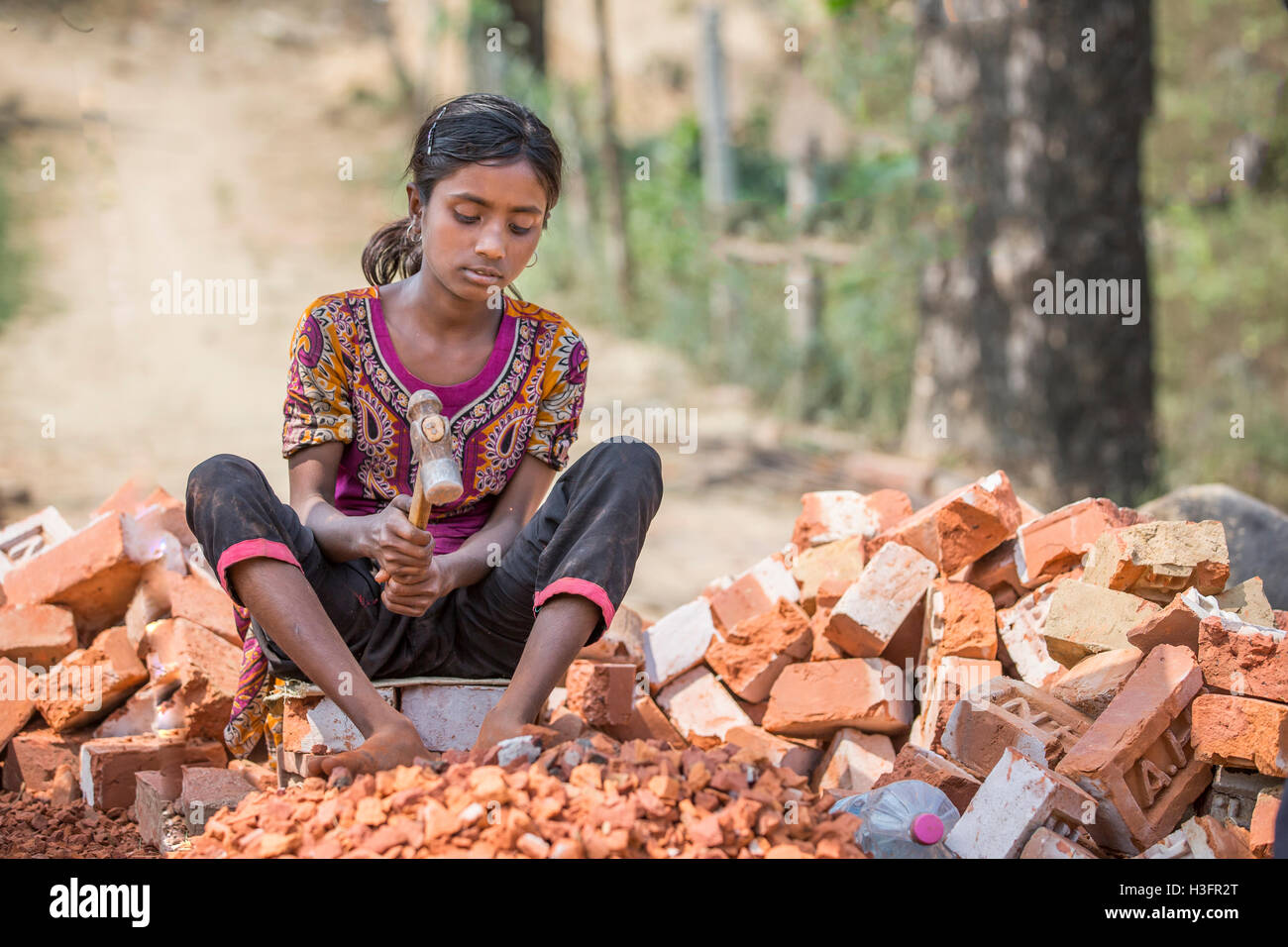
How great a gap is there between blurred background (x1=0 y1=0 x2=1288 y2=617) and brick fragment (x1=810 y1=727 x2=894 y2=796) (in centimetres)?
218

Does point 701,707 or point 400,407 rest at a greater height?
point 400,407

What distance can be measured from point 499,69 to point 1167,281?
258 inches

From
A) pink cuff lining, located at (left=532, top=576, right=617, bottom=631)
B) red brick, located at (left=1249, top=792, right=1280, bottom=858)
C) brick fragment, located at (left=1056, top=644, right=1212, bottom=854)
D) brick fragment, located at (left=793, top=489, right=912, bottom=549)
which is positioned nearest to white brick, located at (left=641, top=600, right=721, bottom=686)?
brick fragment, located at (left=793, top=489, right=912, bottom=549)

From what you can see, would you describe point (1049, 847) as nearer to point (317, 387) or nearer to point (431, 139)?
point (317, 387)

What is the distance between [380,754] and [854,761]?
113 cm

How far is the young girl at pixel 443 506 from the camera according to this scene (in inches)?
86.2

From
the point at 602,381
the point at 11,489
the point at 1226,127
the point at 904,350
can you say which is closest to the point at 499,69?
the point at 602,381

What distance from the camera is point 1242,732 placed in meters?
2.19

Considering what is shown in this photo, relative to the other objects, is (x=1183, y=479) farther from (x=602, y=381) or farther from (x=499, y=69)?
(x=499, y=69)

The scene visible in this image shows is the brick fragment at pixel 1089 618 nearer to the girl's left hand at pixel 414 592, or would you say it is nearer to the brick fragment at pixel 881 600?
the brick fragment at pixel 881 600

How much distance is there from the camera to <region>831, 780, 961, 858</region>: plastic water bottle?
195 centimetres

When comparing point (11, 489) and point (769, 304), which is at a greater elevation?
point (769, 304)

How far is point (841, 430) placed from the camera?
6.99m

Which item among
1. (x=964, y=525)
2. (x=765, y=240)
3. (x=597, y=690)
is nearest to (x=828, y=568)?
(x=964, y=525)
